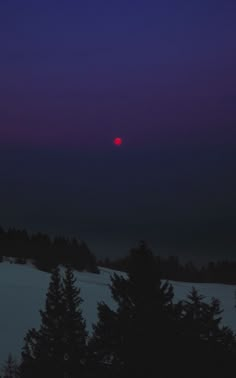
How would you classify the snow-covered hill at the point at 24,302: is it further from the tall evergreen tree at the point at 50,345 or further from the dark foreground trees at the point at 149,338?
the dark foreground trees at the point at 149,338

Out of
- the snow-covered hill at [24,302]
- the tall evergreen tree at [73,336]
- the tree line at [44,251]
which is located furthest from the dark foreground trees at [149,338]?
the tree line at [44,251]

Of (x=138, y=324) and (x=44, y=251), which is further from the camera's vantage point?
(x=44, y=251)

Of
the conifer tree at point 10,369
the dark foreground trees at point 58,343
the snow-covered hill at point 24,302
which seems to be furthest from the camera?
the snow-covered hill at point 24,302

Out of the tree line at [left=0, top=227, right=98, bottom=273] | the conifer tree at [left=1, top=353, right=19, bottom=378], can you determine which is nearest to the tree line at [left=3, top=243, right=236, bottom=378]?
the conifer tree at [left=1, top=353, right=19, bottom=378]

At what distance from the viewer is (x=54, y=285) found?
2402cm

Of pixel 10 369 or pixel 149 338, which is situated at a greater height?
pixel 149 338

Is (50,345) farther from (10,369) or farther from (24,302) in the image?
(24,302)

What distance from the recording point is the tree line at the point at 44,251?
304ft

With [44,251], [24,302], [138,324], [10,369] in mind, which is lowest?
[10,369]

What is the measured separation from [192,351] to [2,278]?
5410cm

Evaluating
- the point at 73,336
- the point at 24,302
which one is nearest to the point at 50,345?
the point at 73,336

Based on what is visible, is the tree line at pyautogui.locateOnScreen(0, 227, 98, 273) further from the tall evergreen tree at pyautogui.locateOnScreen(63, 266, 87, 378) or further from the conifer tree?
the tall evergreen tree at pyautogui.locateOnScreen(63, 266, 87, 378)

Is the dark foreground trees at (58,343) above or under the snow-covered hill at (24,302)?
under

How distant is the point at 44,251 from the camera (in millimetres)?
95062
